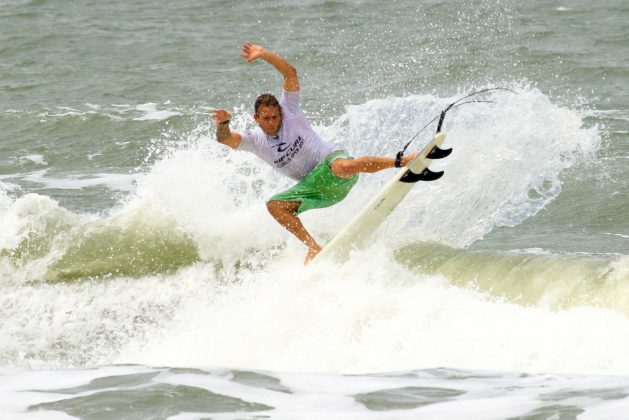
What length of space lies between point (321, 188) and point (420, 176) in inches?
38.7

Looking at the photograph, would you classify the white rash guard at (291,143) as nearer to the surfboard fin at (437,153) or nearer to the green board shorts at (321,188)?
the green board shorts at (321,188)

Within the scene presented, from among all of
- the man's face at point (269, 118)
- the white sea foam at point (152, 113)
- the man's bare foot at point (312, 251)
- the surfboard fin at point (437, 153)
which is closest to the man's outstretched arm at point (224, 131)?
the man's face at point (269, 118)

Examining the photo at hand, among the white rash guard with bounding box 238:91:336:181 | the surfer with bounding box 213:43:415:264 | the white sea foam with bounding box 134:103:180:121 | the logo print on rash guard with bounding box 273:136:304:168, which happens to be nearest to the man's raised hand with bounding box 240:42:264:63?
the surfer with bounding box 213:43:415:264

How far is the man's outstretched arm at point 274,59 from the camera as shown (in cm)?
850

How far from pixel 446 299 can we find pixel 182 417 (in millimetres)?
3091

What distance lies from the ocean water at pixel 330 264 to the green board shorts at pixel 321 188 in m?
0.59

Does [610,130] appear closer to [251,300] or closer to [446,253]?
[446,253]

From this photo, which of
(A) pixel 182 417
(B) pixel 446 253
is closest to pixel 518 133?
(B) pixel 446 253

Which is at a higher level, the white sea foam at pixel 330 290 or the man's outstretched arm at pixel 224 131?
the man's outstretched arm at pixel 224 131

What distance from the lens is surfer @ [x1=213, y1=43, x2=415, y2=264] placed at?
8.80 meters

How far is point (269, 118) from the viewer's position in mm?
8898

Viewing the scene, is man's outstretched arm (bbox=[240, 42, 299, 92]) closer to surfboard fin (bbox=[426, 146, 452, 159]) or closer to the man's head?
the man's head

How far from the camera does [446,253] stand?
980 cm

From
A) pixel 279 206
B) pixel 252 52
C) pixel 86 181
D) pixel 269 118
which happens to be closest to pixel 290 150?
pixel 269 118
